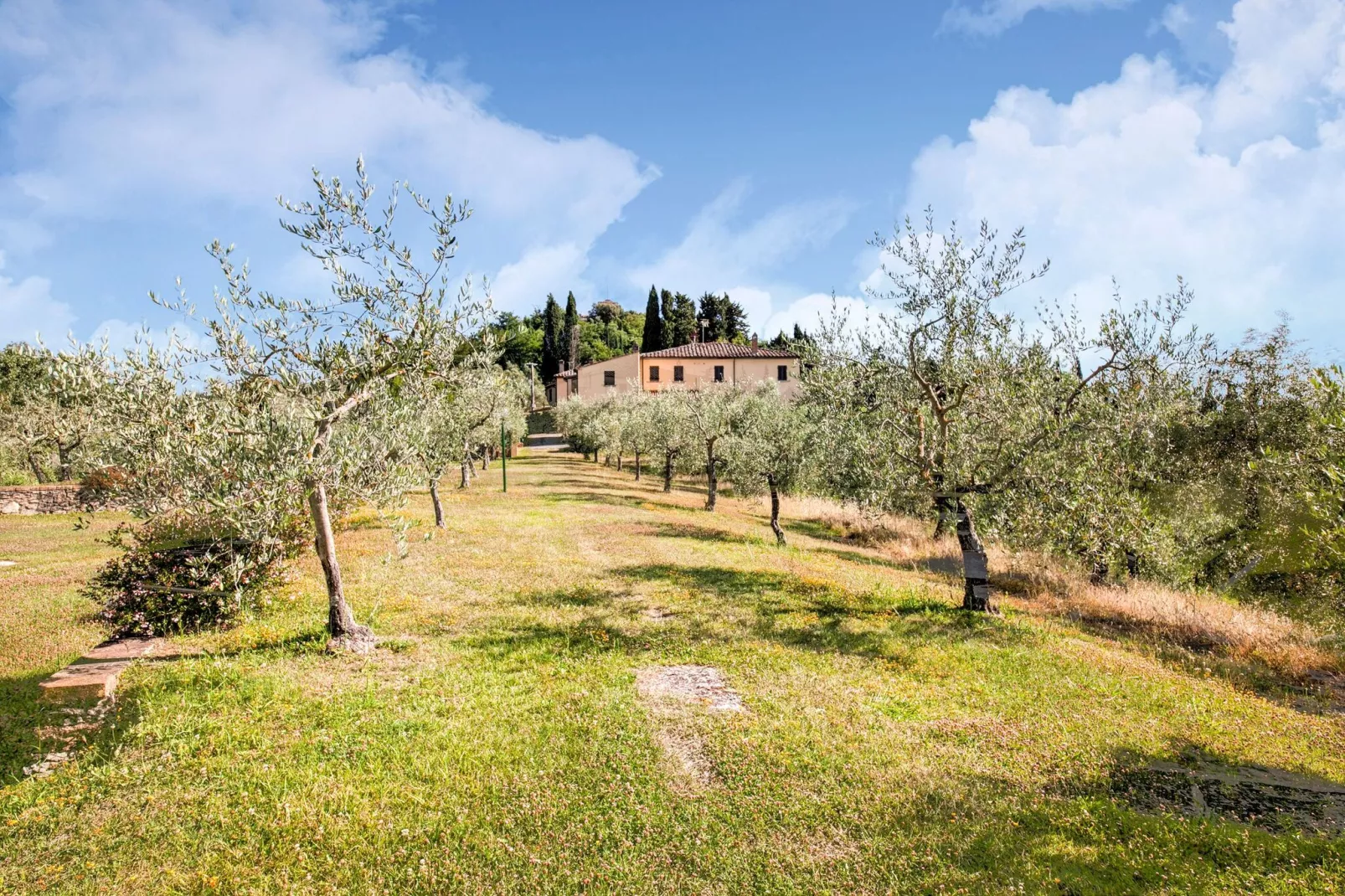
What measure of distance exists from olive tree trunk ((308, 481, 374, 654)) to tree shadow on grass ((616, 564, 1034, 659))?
7.78 m

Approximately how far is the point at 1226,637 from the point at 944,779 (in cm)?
1347

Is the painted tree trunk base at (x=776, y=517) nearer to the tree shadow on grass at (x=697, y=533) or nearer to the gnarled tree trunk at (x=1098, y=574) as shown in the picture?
the tree shadow on grass at (x=697, y=533)

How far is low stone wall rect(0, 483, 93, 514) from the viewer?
3155cm

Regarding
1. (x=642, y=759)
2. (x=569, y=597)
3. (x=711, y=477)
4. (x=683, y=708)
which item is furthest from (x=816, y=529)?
(x=642, y=759)

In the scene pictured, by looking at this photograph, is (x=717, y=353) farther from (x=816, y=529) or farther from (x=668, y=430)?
(x=816, y=529)

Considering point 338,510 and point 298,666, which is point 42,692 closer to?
point 298,666

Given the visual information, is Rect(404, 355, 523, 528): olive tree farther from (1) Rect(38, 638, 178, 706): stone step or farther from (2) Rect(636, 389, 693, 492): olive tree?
(2) Rect(636, 389, 693, 492): olive tree

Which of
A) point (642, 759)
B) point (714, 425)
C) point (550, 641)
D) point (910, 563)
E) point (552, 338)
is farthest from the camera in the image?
point (552, 338)

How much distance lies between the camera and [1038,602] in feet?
63.0

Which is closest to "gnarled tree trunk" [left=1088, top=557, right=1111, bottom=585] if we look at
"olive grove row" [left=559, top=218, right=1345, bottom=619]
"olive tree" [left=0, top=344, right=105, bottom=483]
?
"olive grove row" [left=559, top=218, right=1345, bottom=619]

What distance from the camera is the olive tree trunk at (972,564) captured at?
48.4 feet

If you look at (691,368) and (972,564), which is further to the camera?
(691,368)

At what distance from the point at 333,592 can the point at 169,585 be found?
320cm

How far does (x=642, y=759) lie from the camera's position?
323 inches
